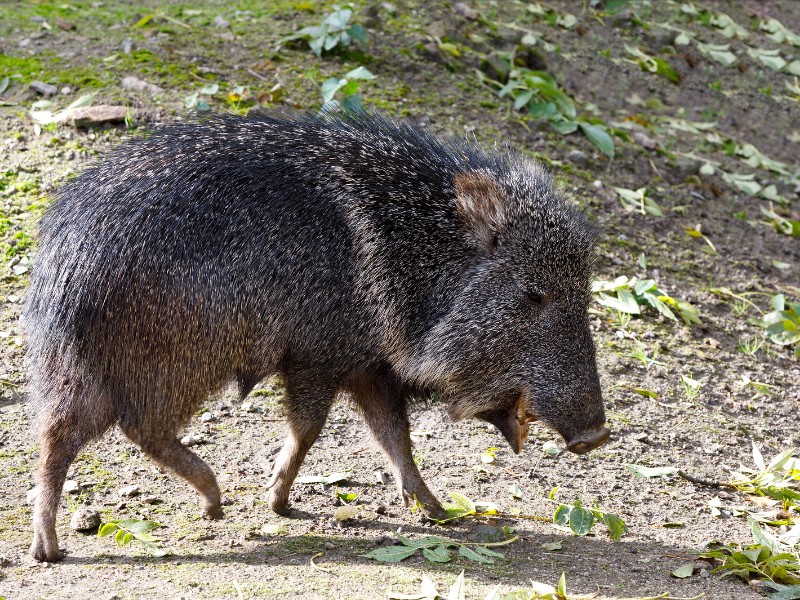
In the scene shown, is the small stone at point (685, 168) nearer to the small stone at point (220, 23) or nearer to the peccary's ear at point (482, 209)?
the small stone at point (220, 23)

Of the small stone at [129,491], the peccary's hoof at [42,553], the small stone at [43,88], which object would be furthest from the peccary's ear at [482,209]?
the small stone at [43,88]

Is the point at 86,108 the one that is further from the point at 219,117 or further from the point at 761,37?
the point at 761,37

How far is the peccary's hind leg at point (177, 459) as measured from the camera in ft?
12.3

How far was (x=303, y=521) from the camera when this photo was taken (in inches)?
163

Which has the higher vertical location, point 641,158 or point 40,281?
point 40,281

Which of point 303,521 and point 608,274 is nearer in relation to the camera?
point 303,521

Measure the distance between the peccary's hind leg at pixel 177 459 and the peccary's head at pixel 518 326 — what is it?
2.94 ft

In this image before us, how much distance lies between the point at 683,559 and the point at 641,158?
4.04 m

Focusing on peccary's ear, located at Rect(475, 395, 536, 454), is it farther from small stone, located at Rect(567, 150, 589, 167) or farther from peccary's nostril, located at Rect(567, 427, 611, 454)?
small stone, located at Rect(567, 150, 589, 167)

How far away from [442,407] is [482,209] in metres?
1.21

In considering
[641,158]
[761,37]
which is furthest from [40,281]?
[761,37]

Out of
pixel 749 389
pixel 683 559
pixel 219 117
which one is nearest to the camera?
pixel 683 559

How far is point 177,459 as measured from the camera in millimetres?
3834

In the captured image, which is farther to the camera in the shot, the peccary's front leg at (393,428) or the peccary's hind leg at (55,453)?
the peccary's front leg at (393,428)
